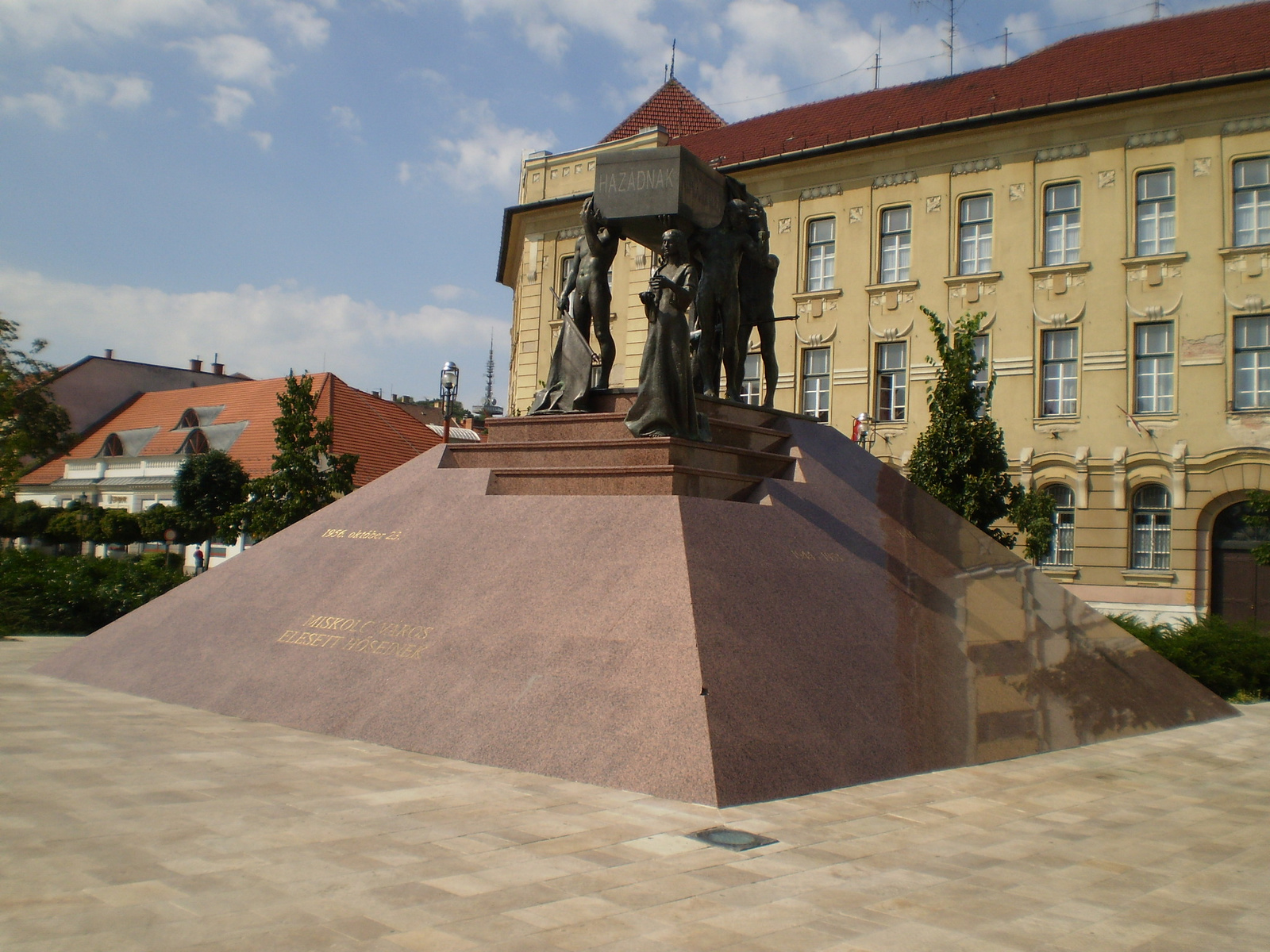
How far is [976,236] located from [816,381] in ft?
16.5

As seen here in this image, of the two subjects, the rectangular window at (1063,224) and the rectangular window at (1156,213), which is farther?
the rectangular window at (1063,224)

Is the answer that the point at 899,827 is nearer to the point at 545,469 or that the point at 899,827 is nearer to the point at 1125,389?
the point at 545,469

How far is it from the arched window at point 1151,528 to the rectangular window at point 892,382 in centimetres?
546

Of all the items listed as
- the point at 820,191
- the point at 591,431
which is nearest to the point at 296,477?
the point at 591,431

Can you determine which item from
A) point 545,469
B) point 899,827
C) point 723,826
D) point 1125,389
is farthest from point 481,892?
point 1125,389

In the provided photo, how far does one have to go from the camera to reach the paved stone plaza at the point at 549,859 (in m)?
3.49

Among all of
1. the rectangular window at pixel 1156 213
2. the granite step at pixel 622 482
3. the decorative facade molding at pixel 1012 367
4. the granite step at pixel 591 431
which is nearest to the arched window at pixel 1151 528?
the decorative facade molding at pixel 1012 367

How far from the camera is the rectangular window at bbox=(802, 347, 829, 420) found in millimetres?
25391

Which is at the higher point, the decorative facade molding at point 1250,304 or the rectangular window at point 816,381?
the decorative facade molding at point 1250,304

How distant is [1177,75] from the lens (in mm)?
21125

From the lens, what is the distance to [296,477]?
21.3 meters

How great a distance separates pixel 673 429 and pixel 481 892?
5.26m

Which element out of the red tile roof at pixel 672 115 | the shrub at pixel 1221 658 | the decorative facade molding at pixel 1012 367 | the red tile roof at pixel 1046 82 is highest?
the red tile roof at pixel 672 115

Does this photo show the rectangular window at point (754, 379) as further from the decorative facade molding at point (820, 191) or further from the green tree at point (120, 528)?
the green tree at point (120, 528)
